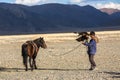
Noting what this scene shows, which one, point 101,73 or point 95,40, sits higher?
point 95,40

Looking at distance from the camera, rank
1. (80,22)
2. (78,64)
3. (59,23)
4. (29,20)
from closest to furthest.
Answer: (78,64) → (29,20) → (59,23) → (80,22)

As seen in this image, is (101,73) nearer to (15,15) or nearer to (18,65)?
(18,65)

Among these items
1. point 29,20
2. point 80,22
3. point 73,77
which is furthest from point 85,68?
point 80,22

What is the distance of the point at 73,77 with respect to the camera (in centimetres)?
1566

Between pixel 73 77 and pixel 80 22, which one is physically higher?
pixel 80 22

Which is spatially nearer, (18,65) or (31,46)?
(31,46)

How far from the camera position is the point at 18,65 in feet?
70.5

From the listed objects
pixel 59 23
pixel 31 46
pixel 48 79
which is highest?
pixel 59 23

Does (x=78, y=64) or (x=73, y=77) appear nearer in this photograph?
(x=73, y=77)

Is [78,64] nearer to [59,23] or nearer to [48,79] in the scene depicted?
[48,79]

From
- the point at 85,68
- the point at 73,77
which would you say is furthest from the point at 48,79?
the point at 85,68

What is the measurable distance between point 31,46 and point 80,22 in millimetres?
174749

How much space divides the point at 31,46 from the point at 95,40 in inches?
111

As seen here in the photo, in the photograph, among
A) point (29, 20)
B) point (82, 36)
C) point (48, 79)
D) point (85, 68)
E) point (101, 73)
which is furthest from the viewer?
point (29, 20)
